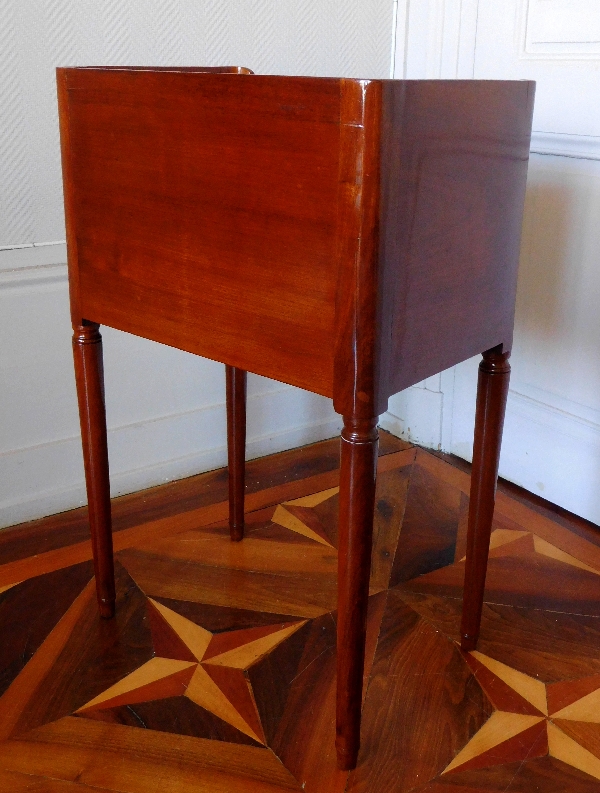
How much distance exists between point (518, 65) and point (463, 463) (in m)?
0.75

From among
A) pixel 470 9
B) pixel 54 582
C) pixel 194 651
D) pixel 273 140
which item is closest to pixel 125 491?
pixel 54 582

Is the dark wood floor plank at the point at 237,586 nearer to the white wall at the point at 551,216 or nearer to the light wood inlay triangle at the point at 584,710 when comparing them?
the light wood inlay triangle at the point at 584,710

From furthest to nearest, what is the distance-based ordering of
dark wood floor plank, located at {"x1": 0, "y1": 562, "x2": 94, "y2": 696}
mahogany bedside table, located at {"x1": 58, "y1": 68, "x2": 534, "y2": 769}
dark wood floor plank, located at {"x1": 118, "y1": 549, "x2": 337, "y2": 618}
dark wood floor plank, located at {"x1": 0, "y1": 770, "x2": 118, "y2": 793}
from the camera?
dark wood floor plank, located at {"x1": 118, "y1": 549, "x2": 337, "y2": 618}
dark wood floor plank, located at {"x1": 0, "y1": 562, "x2": 94, "y2": 696}
dark wood floor plank, located at {"x1": 0, "y1": 770, "x2": 118, "y2": 793}
mahogany bedside table, located at {"x1": 58, "y1": 68, "x2": 534, "y2": 769}

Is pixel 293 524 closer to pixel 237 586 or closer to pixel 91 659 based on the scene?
pixel 237 586

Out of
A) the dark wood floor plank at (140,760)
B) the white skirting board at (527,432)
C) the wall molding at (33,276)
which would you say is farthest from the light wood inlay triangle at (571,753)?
the wall molding at (33,276)

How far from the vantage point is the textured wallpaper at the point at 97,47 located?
1.26 meters

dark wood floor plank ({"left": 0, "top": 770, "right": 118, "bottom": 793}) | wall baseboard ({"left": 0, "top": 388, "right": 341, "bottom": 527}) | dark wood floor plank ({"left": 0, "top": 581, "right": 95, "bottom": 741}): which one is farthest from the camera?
wall baseboard ({"left": 0, "top": 388, "right": 341, "bottom": 527})

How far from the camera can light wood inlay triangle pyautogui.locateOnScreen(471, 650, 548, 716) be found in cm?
101

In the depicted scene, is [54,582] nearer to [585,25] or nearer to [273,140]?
[273,140]

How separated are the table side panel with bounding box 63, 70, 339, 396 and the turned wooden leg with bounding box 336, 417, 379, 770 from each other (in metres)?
0.06

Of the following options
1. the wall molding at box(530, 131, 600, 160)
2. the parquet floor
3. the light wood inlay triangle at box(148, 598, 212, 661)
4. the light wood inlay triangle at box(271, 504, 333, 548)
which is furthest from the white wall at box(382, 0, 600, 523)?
the light wood inlay triangle at box(148, 598, 212, 661)

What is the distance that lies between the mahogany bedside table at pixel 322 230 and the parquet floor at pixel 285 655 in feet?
0.42

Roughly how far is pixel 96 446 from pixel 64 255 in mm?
454

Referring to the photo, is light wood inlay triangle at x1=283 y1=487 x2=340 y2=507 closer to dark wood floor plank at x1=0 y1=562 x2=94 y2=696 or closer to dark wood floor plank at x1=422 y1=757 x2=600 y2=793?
dark wood floor plank at x1=0 y1=562 x2=94 y2=696
